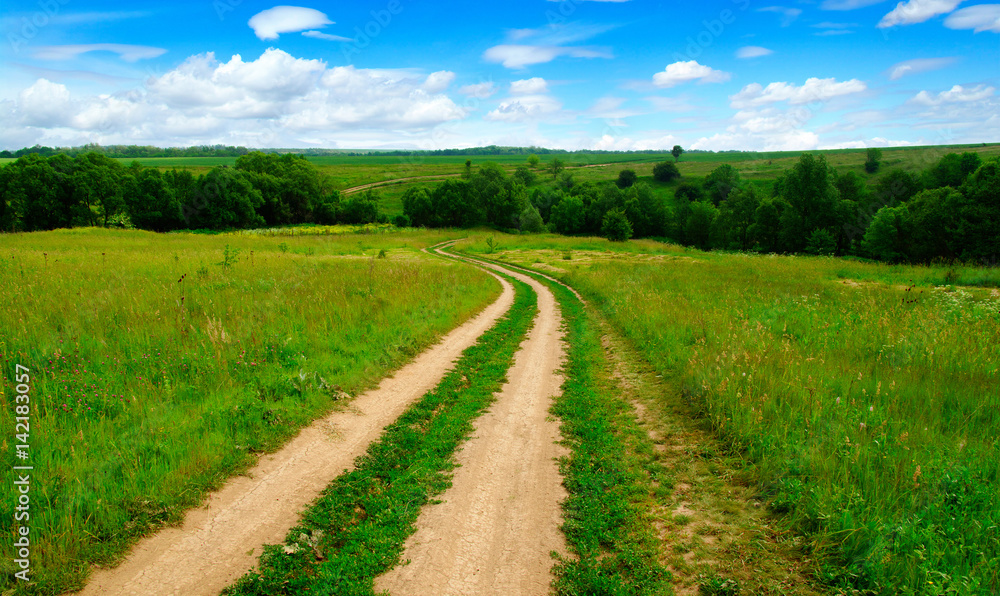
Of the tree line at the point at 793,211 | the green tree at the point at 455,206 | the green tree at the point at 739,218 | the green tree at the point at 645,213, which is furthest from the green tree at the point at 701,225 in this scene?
the green tree at the point at 455,206

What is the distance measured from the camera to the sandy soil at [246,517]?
12.8 ft

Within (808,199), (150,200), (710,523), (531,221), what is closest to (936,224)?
(808,199)

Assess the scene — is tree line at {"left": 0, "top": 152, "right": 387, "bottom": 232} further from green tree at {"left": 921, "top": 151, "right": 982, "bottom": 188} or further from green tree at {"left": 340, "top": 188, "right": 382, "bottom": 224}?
green tree at {"left": 921, "top": 151, "right": 982, "bottom": 188}

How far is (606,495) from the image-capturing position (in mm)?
5367

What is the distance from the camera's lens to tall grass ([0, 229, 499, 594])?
449 centimetres

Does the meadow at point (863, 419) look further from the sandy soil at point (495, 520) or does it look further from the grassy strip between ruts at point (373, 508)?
the grassy strip between ruts at point (373, 508)

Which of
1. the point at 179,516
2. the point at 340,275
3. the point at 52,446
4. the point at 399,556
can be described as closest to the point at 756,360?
the point at 399,556

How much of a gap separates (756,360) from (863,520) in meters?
4.21

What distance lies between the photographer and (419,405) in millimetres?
7945

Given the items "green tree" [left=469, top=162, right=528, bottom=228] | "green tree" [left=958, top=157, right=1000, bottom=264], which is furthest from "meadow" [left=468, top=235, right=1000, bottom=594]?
"green tree" [left=469, top=162, right=528, bottom=228]

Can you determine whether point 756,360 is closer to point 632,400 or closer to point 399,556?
point 632,400

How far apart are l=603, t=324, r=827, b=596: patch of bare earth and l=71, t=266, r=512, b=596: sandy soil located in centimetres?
394

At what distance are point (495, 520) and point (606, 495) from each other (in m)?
1.39

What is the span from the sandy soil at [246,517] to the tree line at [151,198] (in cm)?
8543
